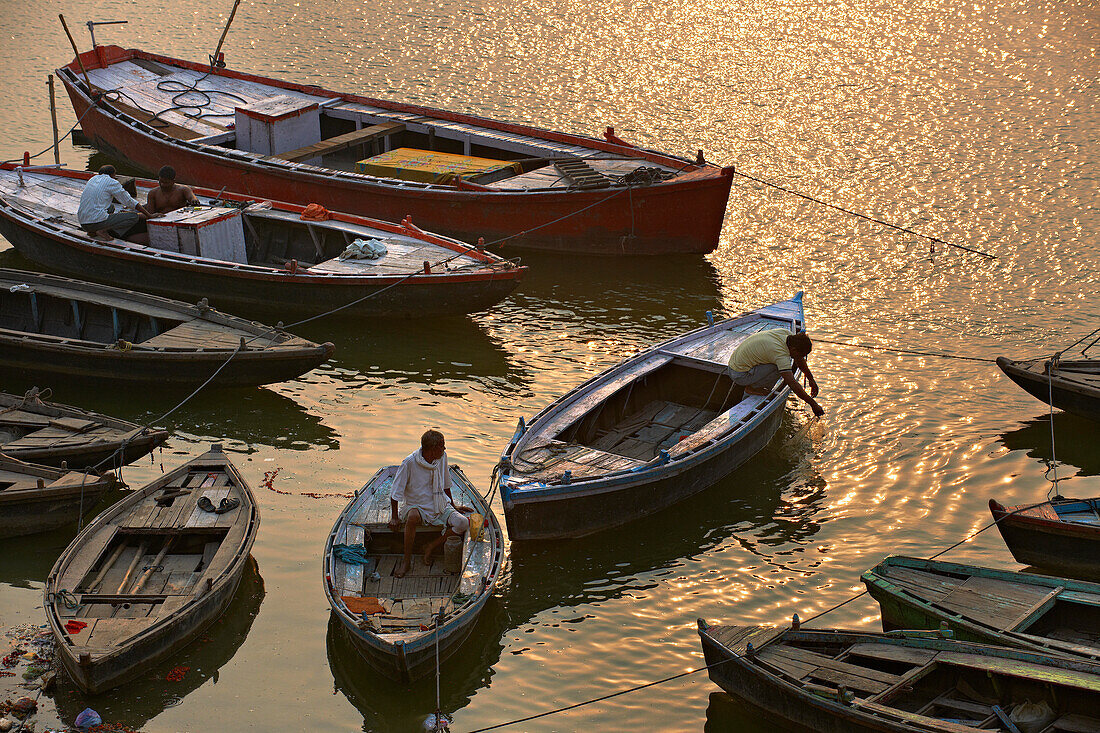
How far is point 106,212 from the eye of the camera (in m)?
15.8

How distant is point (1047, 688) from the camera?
27.2 feet

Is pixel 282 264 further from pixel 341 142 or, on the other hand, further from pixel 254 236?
pixel 341 142

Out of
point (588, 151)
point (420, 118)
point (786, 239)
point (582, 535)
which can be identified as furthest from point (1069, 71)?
point (582, 535)

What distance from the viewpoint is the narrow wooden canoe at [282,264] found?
49.0ft

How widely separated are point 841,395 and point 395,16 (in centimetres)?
2106

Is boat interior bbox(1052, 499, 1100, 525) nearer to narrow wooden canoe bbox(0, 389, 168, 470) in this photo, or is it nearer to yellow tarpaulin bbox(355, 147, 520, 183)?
narrow wooden canoe bbox(0, 389, 168, 470)

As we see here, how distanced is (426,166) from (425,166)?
2 cm

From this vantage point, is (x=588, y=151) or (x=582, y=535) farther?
(x=588, y=151)

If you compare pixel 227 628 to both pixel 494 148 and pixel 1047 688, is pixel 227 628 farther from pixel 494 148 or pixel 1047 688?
pixel 494 148

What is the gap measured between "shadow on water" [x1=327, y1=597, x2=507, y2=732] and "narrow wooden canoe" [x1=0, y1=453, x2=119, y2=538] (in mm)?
2738

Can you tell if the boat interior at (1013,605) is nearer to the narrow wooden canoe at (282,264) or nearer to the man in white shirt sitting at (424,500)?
the man in white shirt sitting at (424,500)

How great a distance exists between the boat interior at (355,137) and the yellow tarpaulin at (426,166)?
0.05 feet

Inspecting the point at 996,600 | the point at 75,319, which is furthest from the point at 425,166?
the point at 996,600

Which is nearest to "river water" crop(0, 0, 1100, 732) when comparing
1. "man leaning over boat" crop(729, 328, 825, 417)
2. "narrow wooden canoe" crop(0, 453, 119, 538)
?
"narrow wooden canoe" crop(0, 453, 119, 538)
